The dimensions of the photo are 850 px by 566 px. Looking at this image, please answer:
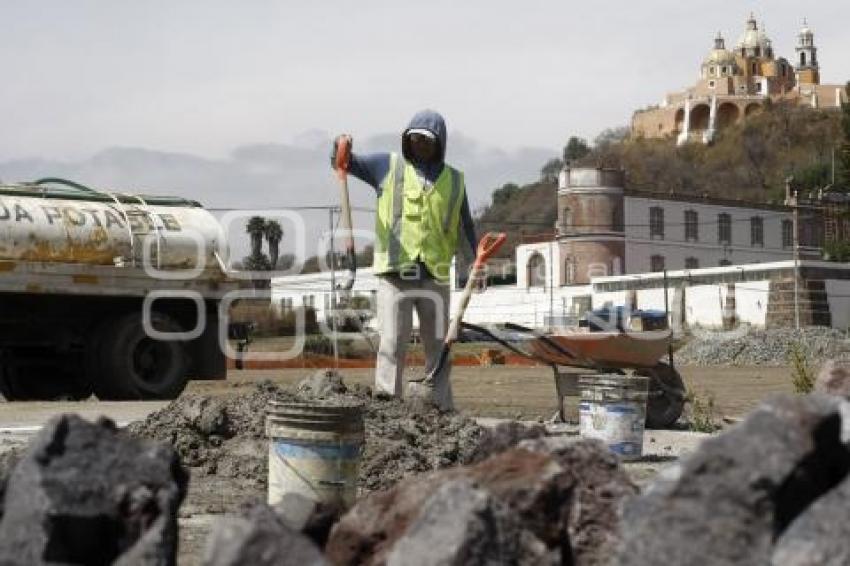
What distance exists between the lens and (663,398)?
1159 centimetres

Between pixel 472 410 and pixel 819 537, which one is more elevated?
pixel 819 537

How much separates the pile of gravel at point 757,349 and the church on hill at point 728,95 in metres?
87.0

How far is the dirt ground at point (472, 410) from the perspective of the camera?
6.71 meters

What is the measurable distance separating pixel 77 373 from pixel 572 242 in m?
61.4

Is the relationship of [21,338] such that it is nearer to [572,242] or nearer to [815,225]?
[572,242]

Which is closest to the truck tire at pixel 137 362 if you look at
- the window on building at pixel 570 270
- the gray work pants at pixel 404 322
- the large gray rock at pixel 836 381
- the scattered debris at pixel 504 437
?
A: the gray work pants at pixel 404 322

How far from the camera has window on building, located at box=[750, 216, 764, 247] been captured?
276 ft

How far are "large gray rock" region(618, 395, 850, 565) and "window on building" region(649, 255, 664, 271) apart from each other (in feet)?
250

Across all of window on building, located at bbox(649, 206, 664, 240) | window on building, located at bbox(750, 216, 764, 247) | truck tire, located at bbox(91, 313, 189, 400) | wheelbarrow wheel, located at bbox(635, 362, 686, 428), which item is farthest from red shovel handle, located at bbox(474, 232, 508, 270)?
window on building, located at bbox(750, 216, 764, 247)

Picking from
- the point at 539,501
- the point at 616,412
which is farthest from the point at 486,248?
the point at 539,501

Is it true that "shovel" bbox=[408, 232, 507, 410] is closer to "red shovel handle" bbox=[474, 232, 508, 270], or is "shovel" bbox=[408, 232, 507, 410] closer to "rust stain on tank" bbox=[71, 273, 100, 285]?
"red shovel handle" bbox=[474, 232, 508, 270]

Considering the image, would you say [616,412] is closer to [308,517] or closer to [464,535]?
[308,517]

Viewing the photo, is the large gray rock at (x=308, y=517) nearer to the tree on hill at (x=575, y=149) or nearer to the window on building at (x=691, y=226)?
the window on building at (x=691, y=226)

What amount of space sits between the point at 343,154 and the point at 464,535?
594 cm
